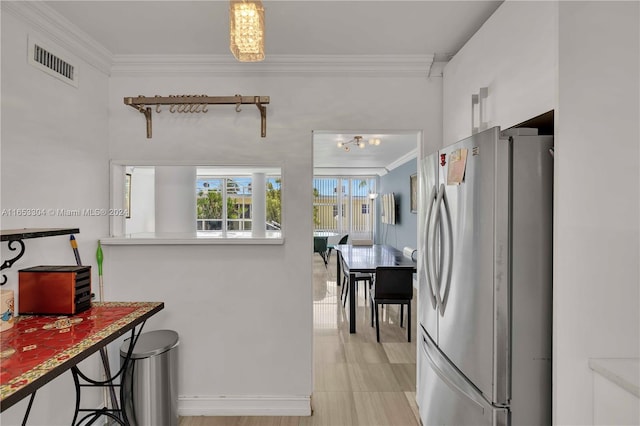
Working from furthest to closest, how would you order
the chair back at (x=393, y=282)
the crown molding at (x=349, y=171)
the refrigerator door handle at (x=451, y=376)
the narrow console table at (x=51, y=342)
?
the crown molding at (x=349, y=171)
the chair back at (x=393, y=282)
the refrigerator door handle at (x=451, y=376)
the narrow console table at (x=51, y=342)

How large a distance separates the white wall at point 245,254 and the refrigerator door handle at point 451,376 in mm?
845

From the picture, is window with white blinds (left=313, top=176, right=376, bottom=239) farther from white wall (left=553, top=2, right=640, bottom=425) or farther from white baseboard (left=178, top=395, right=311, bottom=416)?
white wall (left=553, top=2, right=640, bottom=425)

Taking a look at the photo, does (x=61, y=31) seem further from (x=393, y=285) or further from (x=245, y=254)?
(x=393, y=285)

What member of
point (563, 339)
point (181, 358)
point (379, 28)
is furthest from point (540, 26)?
Answer: point (181, 358)

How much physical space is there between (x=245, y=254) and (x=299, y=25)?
1.48 metres

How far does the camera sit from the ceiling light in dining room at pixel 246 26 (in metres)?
1.02

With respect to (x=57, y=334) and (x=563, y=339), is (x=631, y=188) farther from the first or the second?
(x=57, y=334)

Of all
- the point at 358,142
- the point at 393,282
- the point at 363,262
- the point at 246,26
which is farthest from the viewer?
the point at 358,142

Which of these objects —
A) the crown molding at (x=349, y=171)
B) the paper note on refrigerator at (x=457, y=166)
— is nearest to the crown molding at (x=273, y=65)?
the paper note on refrigerator at (x=457, y=166)

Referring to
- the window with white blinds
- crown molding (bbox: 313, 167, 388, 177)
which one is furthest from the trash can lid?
the window with white blinds

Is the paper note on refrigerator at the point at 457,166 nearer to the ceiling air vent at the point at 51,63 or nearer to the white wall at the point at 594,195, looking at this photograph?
the white wall at the point at 594,195

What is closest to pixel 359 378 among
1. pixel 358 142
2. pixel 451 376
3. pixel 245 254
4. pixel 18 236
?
pixel 451 376

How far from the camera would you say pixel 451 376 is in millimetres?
1586

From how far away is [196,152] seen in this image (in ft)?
7.46
